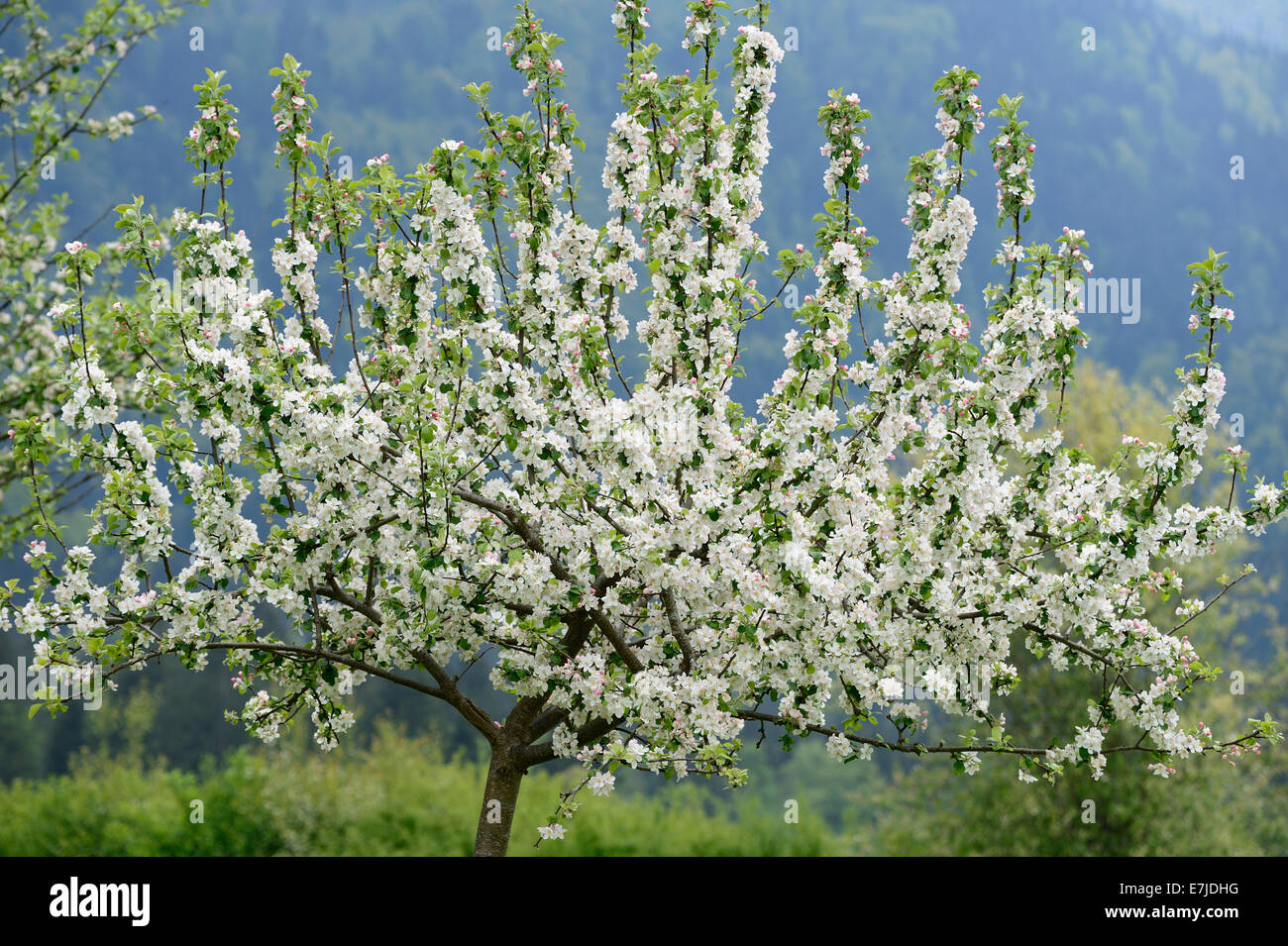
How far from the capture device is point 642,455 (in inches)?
244

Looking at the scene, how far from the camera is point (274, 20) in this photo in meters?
62.1

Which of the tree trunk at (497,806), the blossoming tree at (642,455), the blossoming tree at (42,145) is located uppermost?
the blossoming tree at (42,145)

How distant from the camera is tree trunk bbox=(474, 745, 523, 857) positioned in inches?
296

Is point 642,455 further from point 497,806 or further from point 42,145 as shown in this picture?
point 42,145

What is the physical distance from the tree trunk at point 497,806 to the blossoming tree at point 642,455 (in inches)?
15.9

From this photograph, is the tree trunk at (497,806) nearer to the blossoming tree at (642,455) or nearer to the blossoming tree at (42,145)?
the blossoming tree at (642,455)

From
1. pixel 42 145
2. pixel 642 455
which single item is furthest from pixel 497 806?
pixel 42 145

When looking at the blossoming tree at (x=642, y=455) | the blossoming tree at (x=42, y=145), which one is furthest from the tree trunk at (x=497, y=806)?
the blossoming tree at (x=42, y=145)

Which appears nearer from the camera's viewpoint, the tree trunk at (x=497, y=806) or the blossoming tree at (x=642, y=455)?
the blossoming tree at (x=642, y=455)

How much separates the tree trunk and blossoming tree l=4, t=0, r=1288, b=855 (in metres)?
0.40

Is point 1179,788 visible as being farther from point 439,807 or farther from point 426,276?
point 426,276

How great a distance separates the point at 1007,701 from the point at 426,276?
13.7 metres

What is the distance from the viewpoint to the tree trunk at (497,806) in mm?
7516

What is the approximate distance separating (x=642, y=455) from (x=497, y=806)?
2.96 meters
